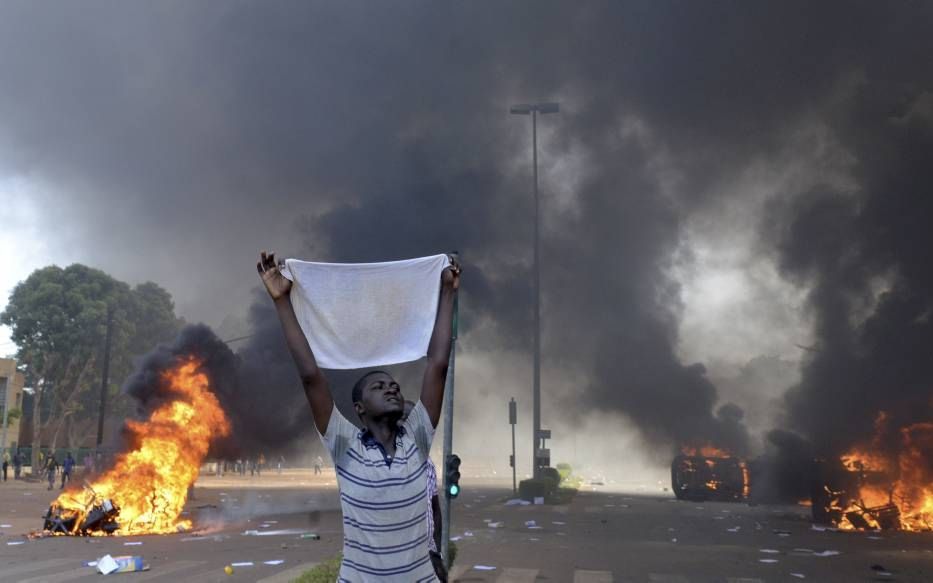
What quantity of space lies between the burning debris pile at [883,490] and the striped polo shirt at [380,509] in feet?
70.6

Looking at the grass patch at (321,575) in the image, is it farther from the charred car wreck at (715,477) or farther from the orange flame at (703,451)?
the orange flame at (703,451)

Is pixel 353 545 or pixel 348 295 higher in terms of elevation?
pixel 348 295

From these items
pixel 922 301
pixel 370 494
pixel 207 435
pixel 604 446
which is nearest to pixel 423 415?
pixel 370 494

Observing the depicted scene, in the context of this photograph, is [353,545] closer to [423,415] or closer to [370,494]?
[370,494]

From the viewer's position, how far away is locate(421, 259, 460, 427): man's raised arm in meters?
3.19

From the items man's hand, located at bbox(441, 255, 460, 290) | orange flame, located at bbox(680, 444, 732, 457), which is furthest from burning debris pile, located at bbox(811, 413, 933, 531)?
man's hand, located at bbox(441, 255, 460, 290)

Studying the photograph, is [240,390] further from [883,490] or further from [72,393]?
[72,393]

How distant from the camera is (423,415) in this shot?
313 centimetres

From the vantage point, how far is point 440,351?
339 centimetres

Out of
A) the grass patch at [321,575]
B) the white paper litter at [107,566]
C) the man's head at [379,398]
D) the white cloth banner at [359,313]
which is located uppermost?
the white cloth banner at [359,313]

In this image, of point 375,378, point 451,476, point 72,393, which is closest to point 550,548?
point 451,476

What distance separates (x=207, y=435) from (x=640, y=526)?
34.9 feet

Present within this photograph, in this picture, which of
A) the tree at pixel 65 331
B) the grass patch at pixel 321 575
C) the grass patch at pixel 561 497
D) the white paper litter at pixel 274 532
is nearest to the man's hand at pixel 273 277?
the grass patch at pixel 321 575

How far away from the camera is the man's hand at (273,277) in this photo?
321 cm
